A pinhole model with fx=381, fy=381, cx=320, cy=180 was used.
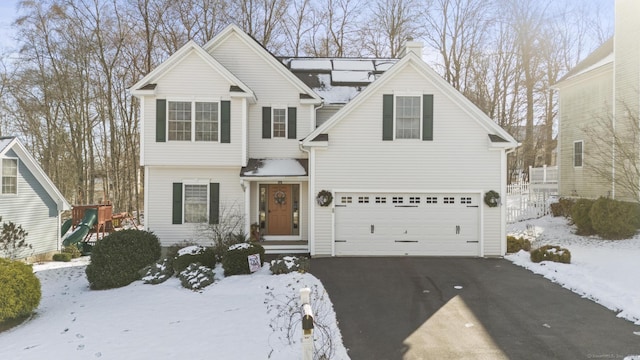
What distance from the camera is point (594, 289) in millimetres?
8625

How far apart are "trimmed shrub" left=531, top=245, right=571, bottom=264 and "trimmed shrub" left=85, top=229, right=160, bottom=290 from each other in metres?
11.5

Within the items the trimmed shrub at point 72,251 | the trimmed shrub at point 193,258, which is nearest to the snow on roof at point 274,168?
the trimmed shrub at point 193,258

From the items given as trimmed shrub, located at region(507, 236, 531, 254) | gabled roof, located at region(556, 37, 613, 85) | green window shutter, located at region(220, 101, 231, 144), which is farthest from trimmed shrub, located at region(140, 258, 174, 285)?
gabled roof, located at region(556, 37, 613, 85)

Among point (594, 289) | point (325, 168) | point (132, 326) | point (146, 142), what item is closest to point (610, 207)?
point (594, 289)

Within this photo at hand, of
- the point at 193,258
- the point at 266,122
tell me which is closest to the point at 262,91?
the point at 266,122

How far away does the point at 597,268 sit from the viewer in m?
10.2

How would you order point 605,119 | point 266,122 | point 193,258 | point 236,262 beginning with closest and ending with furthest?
point 236,262
point 193,258
point 266,122
point 605,119

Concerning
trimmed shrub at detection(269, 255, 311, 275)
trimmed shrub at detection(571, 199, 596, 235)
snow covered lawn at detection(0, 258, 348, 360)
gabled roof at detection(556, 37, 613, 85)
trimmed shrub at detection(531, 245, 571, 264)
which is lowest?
snow covered lawn at detection(0, 258, 348, 360)

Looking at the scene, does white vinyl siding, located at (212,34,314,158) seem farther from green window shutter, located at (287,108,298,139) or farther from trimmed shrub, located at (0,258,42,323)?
trimmed shrub, located at (0,258,42,323)

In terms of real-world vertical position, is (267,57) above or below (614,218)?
above

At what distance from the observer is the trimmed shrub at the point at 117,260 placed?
33.2 feet

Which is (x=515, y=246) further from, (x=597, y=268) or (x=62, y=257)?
(x=62, y=257)

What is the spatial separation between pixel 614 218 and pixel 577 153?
660 cm

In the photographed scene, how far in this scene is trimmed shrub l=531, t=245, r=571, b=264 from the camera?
1099 centimetres
